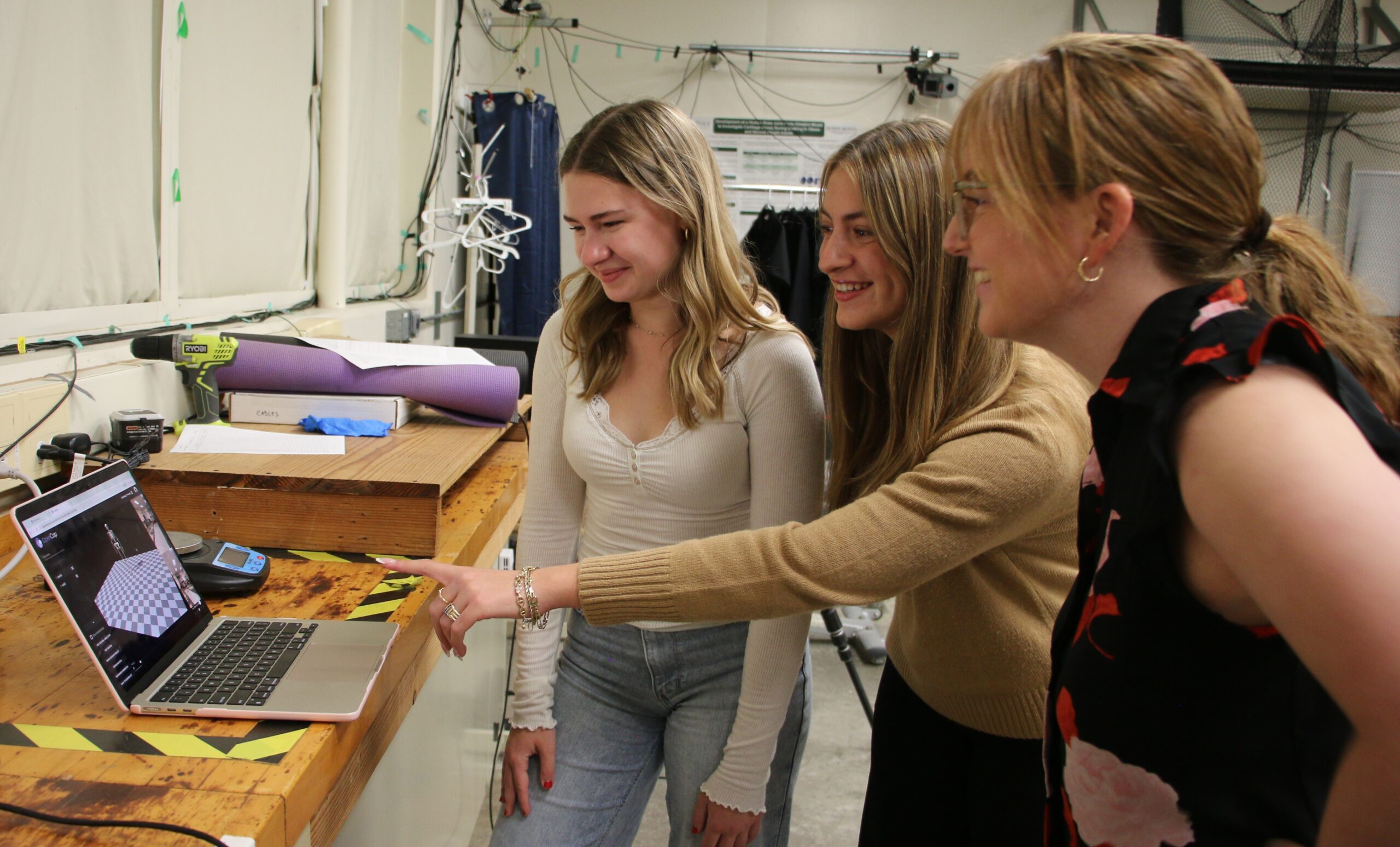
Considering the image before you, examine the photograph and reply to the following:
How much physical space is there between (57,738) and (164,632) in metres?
0.14

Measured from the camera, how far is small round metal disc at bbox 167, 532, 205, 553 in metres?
0.95

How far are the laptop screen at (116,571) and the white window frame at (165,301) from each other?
2.29ft

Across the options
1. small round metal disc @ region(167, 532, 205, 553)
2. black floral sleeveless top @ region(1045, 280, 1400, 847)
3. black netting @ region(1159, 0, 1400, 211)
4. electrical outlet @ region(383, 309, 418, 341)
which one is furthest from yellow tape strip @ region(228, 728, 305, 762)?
black netting @ region(1159, 0, 1400, 211)

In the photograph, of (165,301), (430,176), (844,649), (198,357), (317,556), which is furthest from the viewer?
(430,176)

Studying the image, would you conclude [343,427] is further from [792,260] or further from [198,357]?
[792,260]

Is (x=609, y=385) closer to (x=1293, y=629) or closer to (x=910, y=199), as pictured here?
(x=910, y=199)

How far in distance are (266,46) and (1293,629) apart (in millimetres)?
2484

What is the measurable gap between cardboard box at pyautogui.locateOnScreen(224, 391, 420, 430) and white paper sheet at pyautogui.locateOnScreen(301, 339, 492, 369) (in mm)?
65

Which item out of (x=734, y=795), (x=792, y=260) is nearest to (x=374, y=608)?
(x=734, y=795)

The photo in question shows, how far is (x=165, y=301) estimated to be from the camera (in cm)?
178

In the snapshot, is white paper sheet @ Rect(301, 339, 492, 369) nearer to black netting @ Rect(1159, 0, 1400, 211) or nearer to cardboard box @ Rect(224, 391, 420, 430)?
cardboard box @ Rect(224, 391, 420, 430)

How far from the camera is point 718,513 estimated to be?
113 centimetres

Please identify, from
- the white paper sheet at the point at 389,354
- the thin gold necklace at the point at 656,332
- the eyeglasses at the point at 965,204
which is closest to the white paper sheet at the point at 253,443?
the white paper sheet at the point at 389,354

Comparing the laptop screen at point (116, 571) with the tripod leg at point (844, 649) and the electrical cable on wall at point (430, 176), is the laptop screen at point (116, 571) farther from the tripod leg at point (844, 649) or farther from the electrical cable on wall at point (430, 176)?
the electrical cable on wall at point (430, 176)
